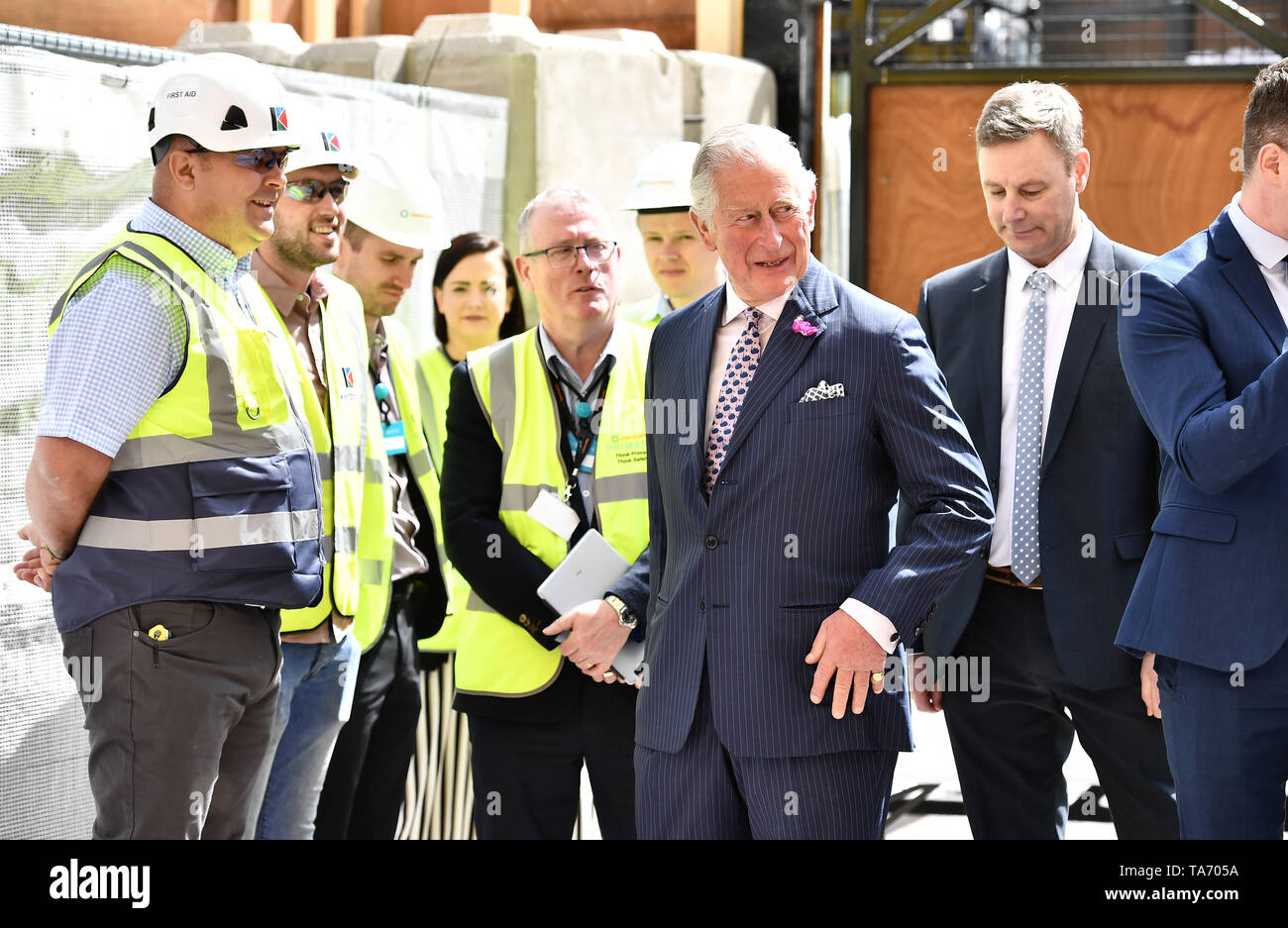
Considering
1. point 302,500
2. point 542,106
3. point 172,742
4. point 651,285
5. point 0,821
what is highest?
point 542,106

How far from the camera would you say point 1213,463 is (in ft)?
8.02

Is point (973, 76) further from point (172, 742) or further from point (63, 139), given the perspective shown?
point (172, 742)

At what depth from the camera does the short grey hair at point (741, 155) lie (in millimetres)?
2688

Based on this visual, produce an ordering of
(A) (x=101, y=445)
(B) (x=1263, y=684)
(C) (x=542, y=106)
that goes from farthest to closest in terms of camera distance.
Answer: (C) (x=542, y=106), (A) (x=101, y=445), (B) (x=1263, y=684)

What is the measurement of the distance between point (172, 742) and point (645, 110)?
15.3 ft

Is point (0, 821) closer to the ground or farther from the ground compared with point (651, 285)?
closer to the ground

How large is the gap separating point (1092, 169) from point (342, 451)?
413 cm

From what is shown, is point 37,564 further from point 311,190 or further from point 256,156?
point 311,190

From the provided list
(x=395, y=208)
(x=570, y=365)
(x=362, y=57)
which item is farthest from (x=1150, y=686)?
(x=362, y=57)

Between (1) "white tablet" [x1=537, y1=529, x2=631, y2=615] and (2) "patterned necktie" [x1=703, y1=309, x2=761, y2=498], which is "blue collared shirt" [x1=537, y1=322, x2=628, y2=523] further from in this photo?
(2) "patterned necktie" [x1=703, y1=309, x2=761, y2=498]

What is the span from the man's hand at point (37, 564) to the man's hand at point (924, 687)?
1871mm

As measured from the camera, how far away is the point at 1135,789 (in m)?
3.14

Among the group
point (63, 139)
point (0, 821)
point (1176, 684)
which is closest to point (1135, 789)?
point (1176, 684)

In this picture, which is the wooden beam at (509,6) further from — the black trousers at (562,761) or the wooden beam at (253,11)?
the black trousers at (562,761)
